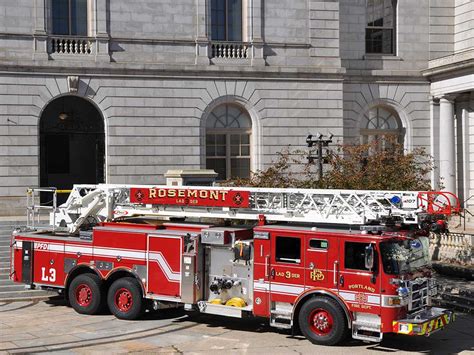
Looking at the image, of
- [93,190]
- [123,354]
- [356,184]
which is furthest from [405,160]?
[123,354]

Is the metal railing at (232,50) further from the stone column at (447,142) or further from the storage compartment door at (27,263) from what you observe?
the storage compartment door at (27,263)

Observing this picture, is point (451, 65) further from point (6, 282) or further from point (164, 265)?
point (6, 282)

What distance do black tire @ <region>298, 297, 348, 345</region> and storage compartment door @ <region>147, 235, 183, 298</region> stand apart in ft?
10.3

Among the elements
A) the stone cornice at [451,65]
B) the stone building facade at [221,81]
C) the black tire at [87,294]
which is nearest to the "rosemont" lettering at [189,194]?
the black tire at [87,294]

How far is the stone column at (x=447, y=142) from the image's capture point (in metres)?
34.2

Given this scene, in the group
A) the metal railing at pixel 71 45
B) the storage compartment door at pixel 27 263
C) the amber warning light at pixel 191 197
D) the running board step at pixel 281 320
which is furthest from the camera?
the metal railing at pixel 71 45

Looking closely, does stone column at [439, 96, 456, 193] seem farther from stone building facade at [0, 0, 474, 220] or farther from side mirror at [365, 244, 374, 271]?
side mirror at [365, 244, 374, 271]

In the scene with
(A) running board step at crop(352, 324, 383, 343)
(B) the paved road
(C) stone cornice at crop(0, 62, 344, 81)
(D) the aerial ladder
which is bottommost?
(B) the paved road

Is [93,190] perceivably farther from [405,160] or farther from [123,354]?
[405,160]

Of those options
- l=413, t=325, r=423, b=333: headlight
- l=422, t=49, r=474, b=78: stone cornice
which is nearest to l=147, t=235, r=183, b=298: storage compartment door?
l=413, t=325, r=423, b=333: headlight

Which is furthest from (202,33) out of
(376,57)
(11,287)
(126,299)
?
(126,299)

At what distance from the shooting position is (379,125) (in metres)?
35.3

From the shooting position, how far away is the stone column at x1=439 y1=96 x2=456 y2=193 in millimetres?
34188

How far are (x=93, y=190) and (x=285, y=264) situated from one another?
248 inches
